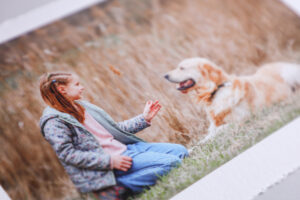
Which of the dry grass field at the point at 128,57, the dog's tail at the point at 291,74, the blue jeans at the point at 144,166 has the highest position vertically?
the dry grass field at the point at 128,57

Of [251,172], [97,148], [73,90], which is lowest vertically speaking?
[251,172]

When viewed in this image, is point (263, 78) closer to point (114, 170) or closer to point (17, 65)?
point (114, 170)

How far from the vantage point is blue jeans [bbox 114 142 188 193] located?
44.6 inches

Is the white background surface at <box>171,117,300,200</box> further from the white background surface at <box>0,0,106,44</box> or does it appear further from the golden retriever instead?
the white background surface at <box>0,0,106,44</box>

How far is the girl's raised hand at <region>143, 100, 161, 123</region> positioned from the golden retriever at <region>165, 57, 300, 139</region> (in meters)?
0.15

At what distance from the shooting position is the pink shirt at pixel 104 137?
3.79ft

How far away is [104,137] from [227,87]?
24.2 inches

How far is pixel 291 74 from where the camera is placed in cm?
148

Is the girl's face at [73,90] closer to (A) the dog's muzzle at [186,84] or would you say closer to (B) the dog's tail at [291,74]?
(A) the dog's muzzle at [186,84]

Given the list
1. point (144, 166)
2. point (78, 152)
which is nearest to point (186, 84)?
point (144, 166)

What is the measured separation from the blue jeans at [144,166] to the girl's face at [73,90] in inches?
11.7

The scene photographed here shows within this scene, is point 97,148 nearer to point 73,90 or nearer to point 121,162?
point 121,162

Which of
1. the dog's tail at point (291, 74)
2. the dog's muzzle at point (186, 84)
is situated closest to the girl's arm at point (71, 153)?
the dog's muzzle at point (186, 84)

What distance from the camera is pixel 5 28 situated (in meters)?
1.53
